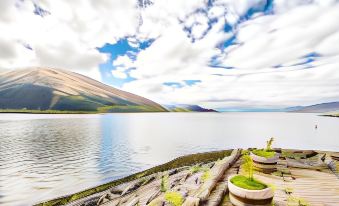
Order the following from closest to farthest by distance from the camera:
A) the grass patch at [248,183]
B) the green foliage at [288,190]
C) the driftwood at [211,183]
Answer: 1. the grass patch at [248,183]
2. the driftwood at [211,183]
3. the green foliage at [288,190]

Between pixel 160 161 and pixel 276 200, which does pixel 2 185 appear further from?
pixel 276 200

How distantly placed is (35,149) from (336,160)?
52356 millimetres

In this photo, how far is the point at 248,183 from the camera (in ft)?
28.2

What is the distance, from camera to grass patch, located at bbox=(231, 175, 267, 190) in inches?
327

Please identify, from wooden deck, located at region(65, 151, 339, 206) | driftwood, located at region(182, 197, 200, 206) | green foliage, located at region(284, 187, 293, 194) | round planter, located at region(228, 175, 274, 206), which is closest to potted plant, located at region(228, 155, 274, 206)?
round planter, located at region(228, 175, 274, 206)

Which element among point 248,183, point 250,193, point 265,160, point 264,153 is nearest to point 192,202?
point 250,193

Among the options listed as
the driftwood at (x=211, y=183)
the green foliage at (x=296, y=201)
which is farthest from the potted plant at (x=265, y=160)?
the green foliage at (x=296, y=201)

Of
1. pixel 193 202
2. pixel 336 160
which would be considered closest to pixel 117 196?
pixel 193 202

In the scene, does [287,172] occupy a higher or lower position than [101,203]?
higher

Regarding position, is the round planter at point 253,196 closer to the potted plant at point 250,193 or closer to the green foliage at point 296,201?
the potted plant at point 250,193

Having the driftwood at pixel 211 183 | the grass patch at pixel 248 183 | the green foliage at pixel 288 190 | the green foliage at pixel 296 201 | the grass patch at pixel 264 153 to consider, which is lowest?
the green foliage at pixel 296 201

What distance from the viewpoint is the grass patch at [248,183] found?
8.30 m

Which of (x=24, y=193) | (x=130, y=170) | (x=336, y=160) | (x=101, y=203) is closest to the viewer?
(x=336, y=160)

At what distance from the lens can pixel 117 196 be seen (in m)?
18.5
